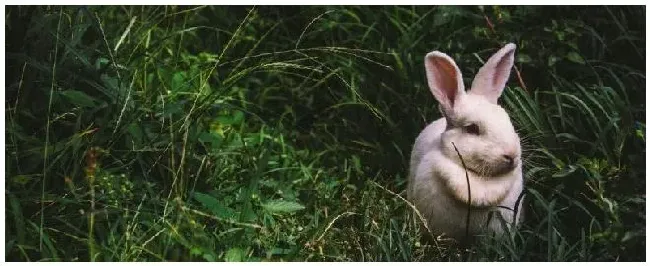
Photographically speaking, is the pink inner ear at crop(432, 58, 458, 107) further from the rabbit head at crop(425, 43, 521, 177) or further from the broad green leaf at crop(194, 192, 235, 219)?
the broad green leaf at crop(194, 192, 235, 219)

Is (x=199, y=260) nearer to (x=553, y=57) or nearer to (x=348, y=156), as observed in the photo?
(x=348, y=156)

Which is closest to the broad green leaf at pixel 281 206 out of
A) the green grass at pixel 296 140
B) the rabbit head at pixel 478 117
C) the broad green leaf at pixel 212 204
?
the green grass at pixel 296 140

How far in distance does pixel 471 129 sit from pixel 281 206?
85 cm

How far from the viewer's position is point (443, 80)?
4.66 meters

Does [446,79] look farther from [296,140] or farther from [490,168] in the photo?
[296,140]

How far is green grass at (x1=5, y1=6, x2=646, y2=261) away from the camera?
438cm

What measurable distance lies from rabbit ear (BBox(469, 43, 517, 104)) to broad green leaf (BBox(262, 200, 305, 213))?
86 cm

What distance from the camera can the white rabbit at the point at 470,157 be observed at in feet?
14.8

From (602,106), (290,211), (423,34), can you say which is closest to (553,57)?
(602,106)

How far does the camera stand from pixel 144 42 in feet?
17.9

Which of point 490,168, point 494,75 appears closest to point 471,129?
point 490,168

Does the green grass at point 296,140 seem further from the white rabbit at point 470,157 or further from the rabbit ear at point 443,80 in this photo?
the rabbit ear at point 443,80

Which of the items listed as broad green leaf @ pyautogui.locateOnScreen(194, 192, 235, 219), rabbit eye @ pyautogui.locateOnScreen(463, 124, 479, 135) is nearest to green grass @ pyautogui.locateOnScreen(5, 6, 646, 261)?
broad green leaf @ pyautogui.locateOnScreen(194, 192, 235, 219)

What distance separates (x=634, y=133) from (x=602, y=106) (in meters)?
0.23
